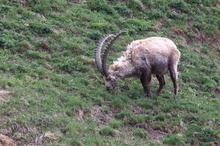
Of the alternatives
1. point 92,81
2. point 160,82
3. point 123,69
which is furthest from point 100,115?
point 160,82

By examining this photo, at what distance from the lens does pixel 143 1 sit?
21.3m

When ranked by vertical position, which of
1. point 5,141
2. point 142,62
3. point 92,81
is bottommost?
point 92,81

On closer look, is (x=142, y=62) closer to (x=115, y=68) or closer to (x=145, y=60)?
(x=145, y=60)

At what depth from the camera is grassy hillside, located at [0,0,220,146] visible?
10898 mm

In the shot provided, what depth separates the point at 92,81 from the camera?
14266mm

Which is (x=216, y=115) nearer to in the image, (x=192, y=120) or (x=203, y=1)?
(x=192, y=120)

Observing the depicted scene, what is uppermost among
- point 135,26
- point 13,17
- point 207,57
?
point 13,17

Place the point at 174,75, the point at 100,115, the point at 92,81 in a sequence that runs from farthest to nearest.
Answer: the point at 174,75 < the point at 92,81 < the point at 100,115

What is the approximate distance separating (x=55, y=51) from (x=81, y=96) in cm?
298

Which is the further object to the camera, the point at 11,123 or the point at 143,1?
the point at 143,1

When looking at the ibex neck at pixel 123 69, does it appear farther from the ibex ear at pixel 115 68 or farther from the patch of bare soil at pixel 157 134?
the patch of bare soil at pixel 157 134

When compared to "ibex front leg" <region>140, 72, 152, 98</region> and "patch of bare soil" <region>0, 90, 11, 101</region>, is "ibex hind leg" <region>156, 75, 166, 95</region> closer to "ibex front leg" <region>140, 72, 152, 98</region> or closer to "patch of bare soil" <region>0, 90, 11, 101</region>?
"ibex front leg" <region>140, 72, 152, 98</region>

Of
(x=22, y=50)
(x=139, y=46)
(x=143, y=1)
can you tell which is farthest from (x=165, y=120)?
(x=143, y=1)

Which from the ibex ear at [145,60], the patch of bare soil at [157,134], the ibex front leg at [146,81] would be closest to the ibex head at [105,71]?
the ibex front leg at [146,81]
